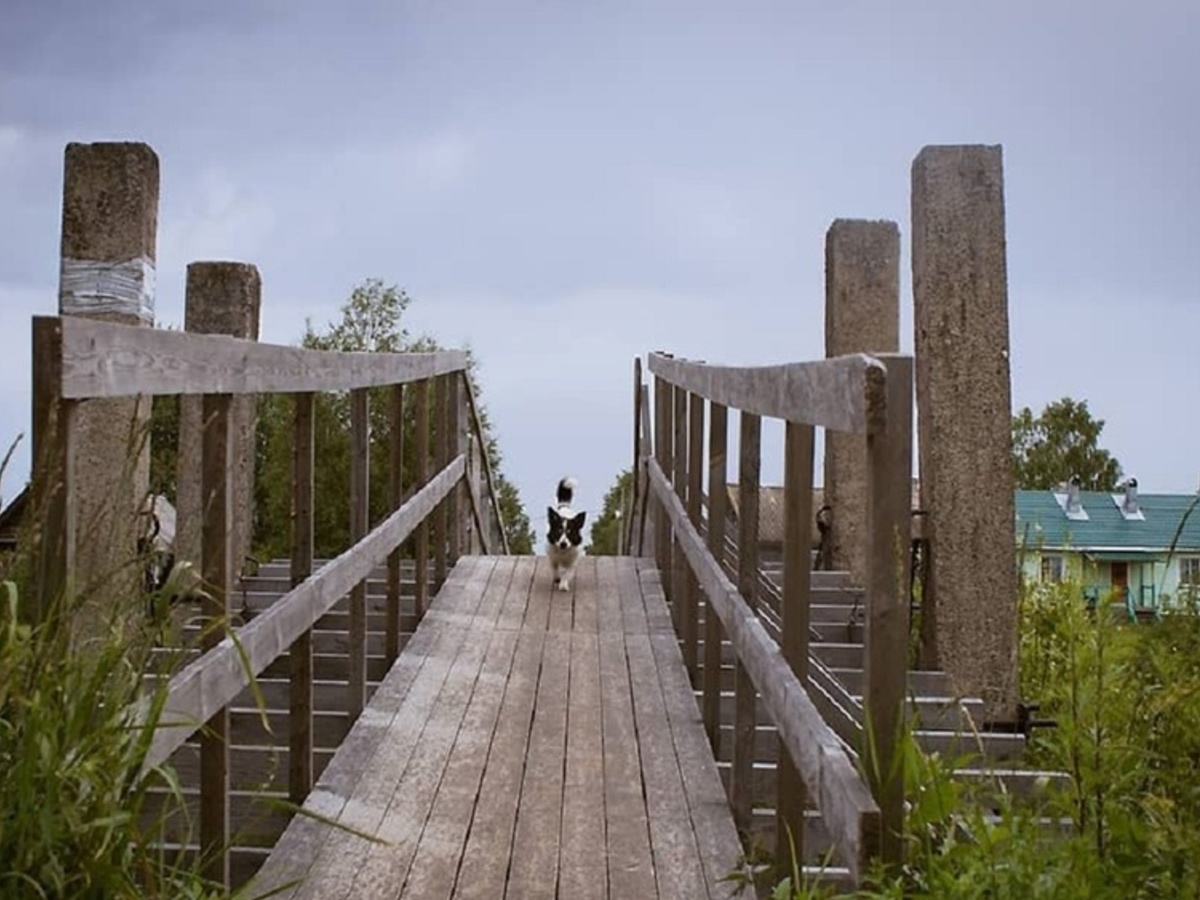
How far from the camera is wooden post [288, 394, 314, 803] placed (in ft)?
18.4

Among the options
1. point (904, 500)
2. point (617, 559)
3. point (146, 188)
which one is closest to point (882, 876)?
point (904, 500)

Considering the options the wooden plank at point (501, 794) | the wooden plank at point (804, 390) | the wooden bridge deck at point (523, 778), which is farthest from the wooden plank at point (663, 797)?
the wooden plank at point (804, 390)

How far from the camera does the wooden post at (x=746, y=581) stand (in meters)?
5.36

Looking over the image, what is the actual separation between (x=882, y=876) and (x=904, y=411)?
2.80ft

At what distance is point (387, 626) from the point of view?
313 inches

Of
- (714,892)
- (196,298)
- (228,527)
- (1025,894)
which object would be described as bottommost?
(714,892)

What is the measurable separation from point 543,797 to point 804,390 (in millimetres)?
2413

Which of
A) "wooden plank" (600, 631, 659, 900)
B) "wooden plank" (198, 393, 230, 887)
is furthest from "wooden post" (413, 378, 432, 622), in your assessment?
"wooden plank" (198, 393, 230, 887)

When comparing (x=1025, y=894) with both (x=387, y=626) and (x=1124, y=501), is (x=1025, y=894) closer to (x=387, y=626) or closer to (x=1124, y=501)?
(x=387, y=626)

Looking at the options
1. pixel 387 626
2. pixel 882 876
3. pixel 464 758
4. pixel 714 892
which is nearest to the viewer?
pixel 882 876

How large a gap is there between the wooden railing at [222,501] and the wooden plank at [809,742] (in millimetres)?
1203

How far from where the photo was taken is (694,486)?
24.7 feet

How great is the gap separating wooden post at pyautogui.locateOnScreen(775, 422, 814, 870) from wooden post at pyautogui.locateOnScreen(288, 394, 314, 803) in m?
1.85

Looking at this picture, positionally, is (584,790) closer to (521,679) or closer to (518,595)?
(521,679)
